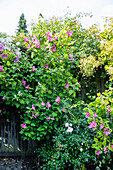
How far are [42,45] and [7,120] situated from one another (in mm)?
1639

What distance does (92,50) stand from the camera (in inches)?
131

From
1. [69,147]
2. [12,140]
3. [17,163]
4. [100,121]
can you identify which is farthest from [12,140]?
[100,121]

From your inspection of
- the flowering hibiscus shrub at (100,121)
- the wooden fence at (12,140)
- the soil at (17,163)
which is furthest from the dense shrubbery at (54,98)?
the wooden fence at (12,140)

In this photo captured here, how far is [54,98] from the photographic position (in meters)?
2.93

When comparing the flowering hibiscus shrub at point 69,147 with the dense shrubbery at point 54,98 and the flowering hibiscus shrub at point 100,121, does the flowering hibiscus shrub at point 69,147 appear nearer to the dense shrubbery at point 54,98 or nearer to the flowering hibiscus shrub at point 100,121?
the dense shrubbery at point 54,98

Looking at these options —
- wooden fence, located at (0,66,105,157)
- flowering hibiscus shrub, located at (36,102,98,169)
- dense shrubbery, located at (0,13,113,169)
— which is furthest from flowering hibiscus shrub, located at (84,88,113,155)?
wooden fence, located at (0,66,105,157)

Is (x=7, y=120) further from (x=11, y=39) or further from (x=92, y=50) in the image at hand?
(x=92, y=50)

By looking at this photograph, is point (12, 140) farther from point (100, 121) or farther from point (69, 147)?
point (100, 121)

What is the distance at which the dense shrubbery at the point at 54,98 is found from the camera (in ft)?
8.76

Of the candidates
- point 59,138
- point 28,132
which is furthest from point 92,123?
point 28,132

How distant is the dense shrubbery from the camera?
2670 millimetres

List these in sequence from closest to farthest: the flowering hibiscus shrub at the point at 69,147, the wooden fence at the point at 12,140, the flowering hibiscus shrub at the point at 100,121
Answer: the flowering hibiscus shrub at the point at 100,121 → the flowering hibiscus shrub at the point at 69,147 → the wooden fence at the point at 12,140

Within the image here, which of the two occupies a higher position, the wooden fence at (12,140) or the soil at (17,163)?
the wooden fence at (12,140)

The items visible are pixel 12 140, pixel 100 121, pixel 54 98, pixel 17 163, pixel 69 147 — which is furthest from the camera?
pixel 12 140
